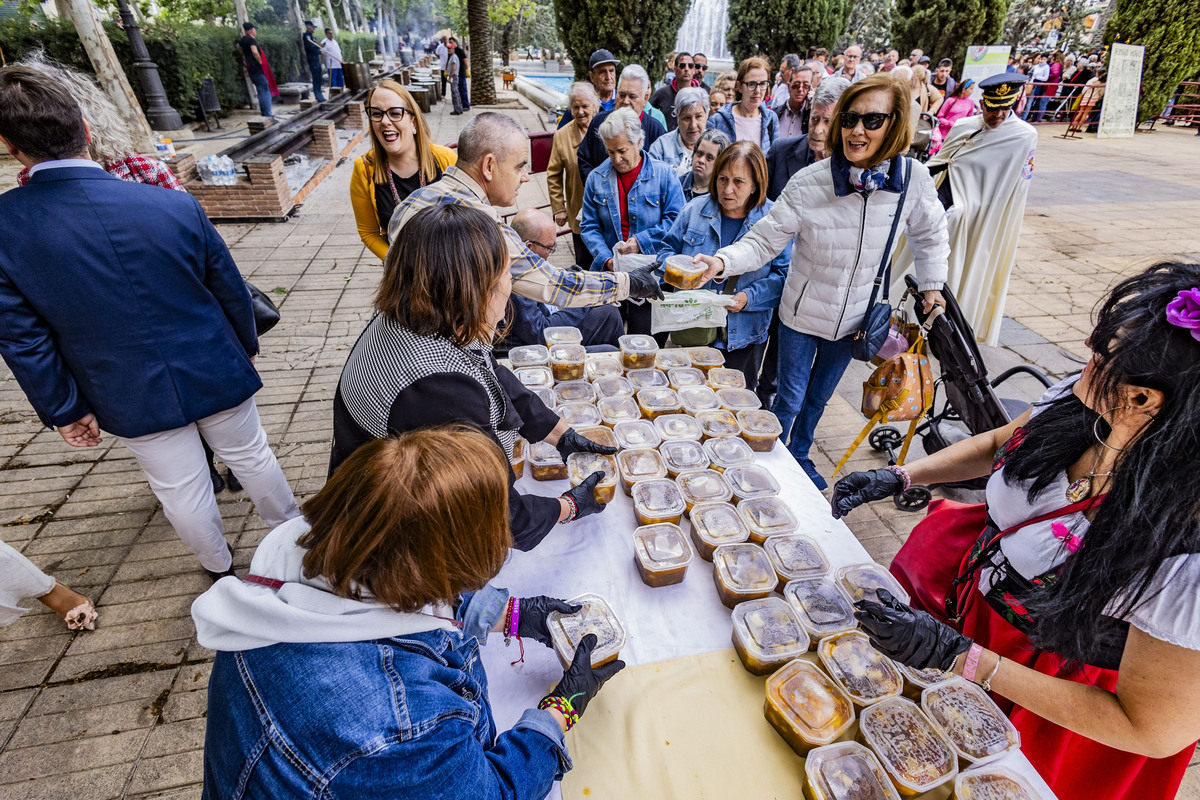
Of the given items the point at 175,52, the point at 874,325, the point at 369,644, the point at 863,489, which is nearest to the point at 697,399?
the point at 863,489

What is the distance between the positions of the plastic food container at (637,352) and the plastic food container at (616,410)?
32 cm

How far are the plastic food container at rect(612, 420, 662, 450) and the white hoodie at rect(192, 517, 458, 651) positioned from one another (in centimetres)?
115

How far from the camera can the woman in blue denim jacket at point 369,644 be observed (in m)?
0.96

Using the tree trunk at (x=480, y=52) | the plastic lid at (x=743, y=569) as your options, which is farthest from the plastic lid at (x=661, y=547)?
the tree trunk at (x=480, y=52)

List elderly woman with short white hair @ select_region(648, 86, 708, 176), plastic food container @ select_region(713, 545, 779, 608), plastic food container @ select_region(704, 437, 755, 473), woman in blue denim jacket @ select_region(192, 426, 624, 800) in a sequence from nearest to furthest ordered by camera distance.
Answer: woman in blue denim jacket @ select_region(192, 426, 624, 800), plastic food container @ select_region(713, 545, 779, 608), plastic food container @ select_region(704, 437, 755, 473), elderly woman with short white hair @ select_region(648, 86, 708, 176)

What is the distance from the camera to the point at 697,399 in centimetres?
241

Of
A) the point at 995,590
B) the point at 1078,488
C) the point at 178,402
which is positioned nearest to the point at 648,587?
the point at 995,590

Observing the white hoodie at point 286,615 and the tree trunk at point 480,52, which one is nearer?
the white hoodie at point 286,615

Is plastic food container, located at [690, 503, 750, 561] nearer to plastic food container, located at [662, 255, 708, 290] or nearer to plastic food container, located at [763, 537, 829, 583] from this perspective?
plastic food container, located at [763, 537, 829, 583]

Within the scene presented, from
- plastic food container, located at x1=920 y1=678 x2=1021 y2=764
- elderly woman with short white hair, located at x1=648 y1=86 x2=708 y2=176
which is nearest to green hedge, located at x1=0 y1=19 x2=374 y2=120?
elderly woman with short white hair, located at x1=648 y1=86 x2=708 y2=176

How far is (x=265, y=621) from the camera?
3.27 feet

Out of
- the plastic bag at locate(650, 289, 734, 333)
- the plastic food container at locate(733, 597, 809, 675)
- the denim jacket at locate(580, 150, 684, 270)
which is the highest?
the denim jacket at locate(580, 150, 684, 270)

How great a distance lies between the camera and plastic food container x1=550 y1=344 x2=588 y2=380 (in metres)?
2.52

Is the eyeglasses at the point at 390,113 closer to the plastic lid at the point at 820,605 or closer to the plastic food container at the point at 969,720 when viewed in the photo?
the plastic lid at the point at 820,605
